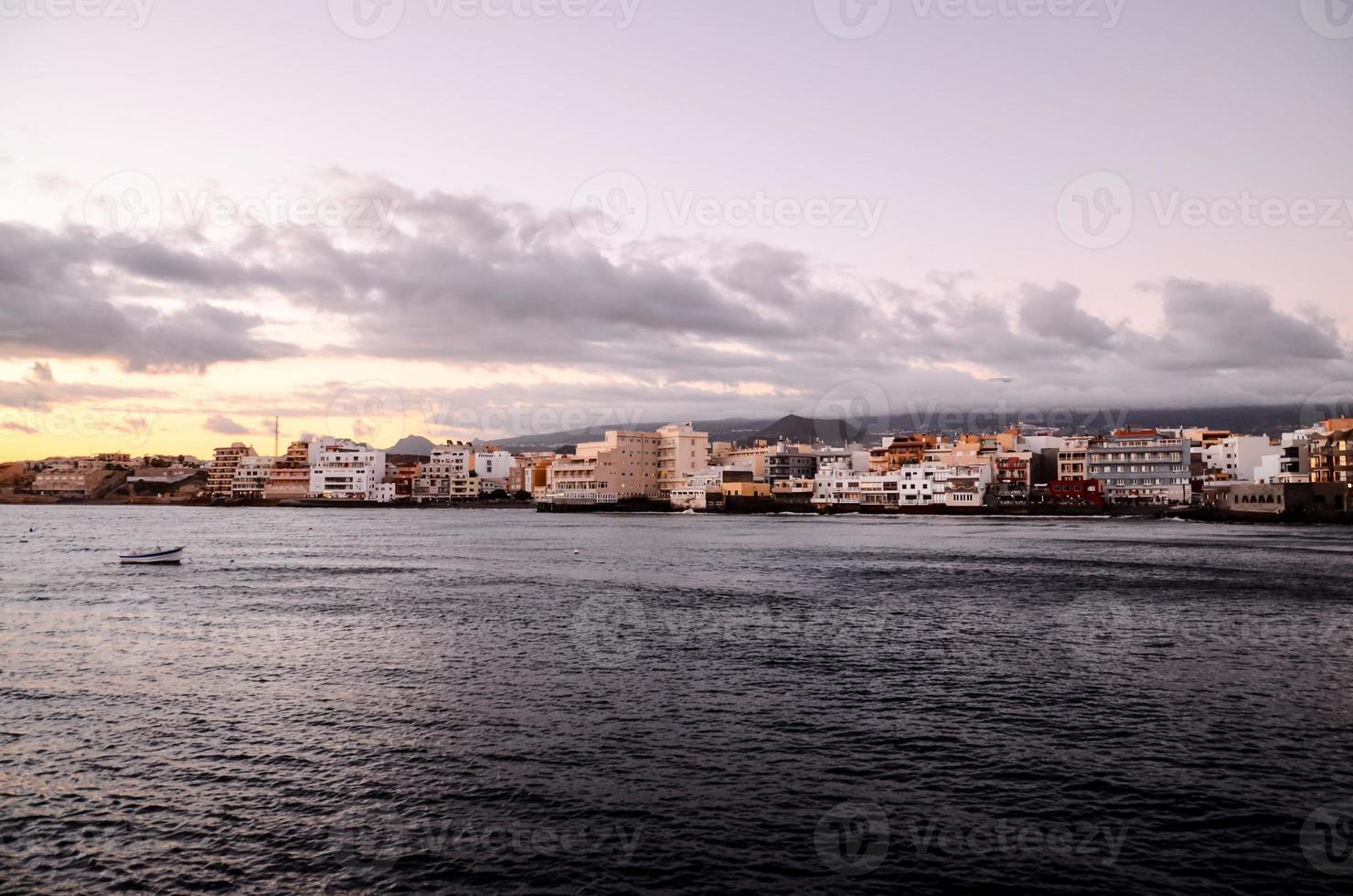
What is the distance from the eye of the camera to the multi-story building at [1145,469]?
124 metres

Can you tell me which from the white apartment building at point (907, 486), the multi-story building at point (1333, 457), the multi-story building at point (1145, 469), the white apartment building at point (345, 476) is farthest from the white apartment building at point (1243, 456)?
the white apartment building at point (345, 476)

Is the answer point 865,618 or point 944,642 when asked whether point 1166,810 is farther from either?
point 865,618

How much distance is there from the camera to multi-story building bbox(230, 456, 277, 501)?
180m

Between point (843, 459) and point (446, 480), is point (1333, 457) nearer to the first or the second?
point (843, 459)

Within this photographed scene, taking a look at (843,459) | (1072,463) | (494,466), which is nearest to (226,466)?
(494,466)

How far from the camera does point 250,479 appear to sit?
181000 millimetres

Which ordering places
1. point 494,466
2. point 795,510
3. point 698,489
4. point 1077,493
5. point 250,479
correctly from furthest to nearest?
→ point 494,466, point 250,479, point 698,489, point 795,510, point 1077,493

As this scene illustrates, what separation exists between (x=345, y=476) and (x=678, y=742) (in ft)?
550

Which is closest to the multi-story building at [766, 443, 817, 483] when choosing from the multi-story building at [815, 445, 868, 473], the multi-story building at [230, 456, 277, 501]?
the multi-story building at [815, 445, 868, 473]

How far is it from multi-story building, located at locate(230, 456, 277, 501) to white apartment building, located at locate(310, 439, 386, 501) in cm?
1483

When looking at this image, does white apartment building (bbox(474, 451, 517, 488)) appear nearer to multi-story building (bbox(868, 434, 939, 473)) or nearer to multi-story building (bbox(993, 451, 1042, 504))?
multi-story building (bbox(868, 434, 939, 473))

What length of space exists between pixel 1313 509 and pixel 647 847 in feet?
366

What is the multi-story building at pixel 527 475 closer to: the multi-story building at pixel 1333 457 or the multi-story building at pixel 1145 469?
the multi-story building at pixel 1145 469

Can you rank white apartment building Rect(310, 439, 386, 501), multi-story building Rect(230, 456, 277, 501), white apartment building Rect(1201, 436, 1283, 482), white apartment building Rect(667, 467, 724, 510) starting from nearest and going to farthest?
white apartment building Rect(1201, 436, 1283, 482)
white apartment building Rect(667, 467, 724, 510)
white apartment building Rect(310, 439, 386, 501)
multi-story building Rect(230, 456, 277, 501)
